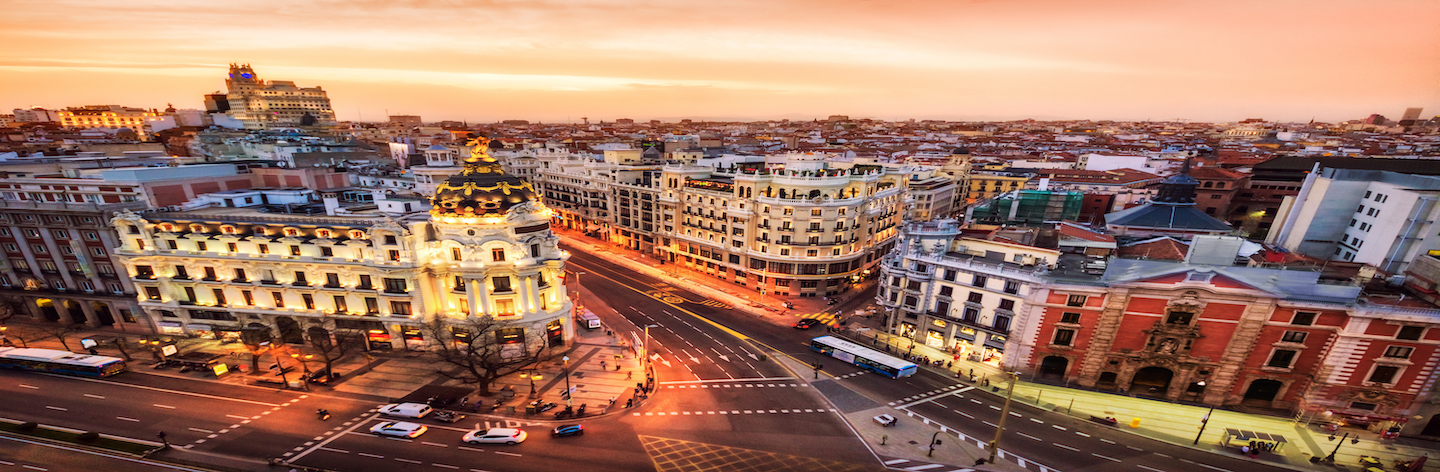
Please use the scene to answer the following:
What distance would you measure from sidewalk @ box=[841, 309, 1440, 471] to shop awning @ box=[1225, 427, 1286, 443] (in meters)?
0.73

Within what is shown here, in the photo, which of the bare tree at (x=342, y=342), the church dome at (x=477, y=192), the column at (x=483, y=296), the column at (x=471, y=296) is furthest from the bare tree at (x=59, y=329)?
the church dome at (x=477, y=192)

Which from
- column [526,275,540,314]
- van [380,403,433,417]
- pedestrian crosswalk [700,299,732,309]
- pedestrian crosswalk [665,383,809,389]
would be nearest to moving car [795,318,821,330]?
pedestrian crosswalk [700,299,732,309]

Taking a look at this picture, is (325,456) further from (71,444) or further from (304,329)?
(304,329)

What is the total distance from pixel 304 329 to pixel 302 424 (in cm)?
2097

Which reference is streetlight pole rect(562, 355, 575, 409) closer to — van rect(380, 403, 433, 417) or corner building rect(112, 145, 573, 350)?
corner building rect(112, 145, 573, 350)

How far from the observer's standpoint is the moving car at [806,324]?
3300 inches

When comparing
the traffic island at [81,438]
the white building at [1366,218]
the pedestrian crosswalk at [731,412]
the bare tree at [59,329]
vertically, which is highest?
the white building at [1366,218]

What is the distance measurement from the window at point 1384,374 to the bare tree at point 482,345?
9470 cm

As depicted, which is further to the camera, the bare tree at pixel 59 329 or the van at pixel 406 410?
the bare tree at pixel 59 329

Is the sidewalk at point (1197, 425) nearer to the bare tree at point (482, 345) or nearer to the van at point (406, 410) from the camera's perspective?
the bare tree at point (482, 345)

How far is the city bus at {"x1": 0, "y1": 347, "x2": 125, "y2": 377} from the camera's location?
60656 millimetres

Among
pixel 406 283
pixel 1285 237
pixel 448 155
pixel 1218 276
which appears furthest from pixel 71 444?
pixel 1285 237

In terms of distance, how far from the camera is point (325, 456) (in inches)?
1924

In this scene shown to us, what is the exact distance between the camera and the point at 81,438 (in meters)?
48.7
